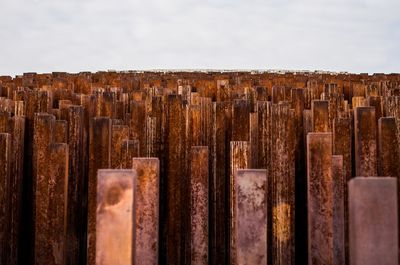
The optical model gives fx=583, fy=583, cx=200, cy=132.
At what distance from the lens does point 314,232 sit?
77.7 inches

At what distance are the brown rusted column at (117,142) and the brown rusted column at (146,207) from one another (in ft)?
1.25

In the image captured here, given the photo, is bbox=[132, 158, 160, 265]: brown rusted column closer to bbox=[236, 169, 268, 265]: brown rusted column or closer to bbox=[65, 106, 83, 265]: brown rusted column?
bbox=[236, 169, 268, 265]: brown rusted column

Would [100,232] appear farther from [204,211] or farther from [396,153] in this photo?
[396,153]

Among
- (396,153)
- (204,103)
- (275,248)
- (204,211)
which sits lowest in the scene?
(275,248)

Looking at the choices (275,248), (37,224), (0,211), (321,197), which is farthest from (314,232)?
(0,211)

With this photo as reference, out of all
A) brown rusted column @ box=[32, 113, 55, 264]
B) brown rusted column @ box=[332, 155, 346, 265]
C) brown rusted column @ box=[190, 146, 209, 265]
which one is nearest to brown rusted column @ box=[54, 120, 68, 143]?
brown rusted column @ box=[32, 113, 55, 264]

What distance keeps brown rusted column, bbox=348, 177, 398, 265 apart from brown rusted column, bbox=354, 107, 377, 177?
3.68 ft

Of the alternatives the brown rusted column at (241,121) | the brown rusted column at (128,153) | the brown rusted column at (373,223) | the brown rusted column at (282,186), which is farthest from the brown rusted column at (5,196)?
the brown rusted column at (373,223)

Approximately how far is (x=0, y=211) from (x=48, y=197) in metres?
0.26

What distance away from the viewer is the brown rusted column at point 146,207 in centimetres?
182

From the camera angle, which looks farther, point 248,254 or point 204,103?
point 204,103

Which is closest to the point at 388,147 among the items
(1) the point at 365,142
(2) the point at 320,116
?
(1) the point at 365,142

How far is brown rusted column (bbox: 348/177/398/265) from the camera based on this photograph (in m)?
1.18

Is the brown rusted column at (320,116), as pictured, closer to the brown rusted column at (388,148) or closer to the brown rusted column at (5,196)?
the brown rusted column at (388,148)
